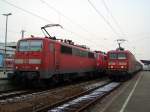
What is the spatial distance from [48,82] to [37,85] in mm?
1148

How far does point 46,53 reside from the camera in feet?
64.6

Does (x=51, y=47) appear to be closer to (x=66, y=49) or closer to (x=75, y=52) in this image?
(x=66, y=49)

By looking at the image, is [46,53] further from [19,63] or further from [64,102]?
[64,102]

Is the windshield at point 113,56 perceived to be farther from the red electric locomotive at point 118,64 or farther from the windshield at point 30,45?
the windshield at point 30,45

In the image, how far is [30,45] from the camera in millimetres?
20188

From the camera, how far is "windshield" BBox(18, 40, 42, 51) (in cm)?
1986

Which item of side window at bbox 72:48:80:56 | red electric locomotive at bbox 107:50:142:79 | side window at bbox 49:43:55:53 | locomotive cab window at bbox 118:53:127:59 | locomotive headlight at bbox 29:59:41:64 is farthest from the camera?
→ locomotive cab window at bbox 118:53:127:59

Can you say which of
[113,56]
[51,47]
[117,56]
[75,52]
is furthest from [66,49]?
[117,56]

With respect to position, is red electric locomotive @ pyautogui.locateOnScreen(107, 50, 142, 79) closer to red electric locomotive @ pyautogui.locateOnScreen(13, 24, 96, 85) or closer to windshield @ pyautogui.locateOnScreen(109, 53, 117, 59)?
windshield @ pyautogui.locateOnScreen(109, 53, 117, 59)

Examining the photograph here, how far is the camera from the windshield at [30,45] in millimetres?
19859

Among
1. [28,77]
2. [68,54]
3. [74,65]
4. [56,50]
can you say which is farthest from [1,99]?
[74,65]

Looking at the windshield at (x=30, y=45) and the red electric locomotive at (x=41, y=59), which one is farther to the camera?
the windshield at (x=30, y=45)

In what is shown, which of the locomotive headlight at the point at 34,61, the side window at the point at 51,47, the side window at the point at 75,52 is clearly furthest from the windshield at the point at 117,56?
the locomotive headlight at the point at 34,61

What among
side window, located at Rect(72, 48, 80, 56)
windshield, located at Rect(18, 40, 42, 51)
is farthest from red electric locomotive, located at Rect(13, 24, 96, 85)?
side window, located at Rect(72, 48, 80, 56)
